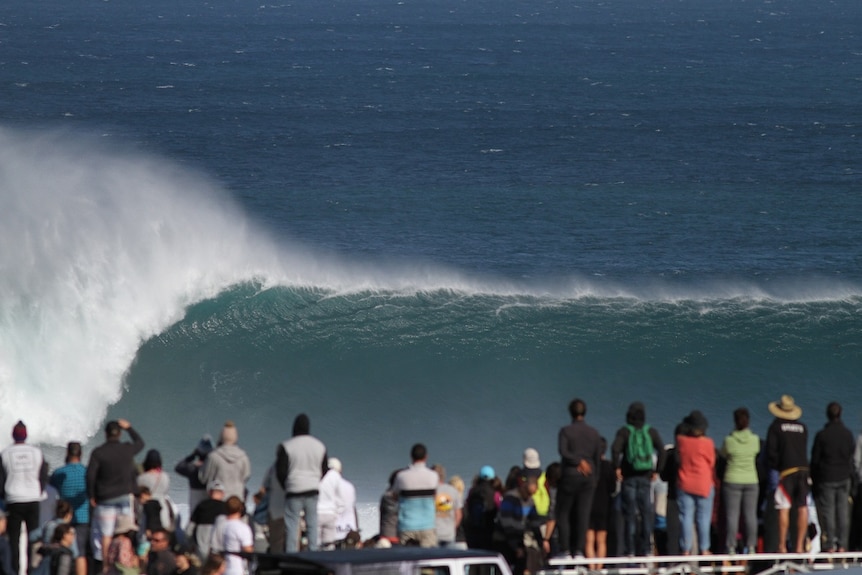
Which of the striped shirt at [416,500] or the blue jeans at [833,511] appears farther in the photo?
the blue jeans at [833,511]

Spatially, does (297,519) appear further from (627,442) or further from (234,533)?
(627,442)

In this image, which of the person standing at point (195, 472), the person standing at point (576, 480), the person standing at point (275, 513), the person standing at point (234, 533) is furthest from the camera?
the person standing at point (195, 472)

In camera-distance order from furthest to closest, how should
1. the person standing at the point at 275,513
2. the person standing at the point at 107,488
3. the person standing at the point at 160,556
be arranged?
the person standing at the point at 275,513 < the person standing at the point at 107,488 < the person standing at the point at 160,556

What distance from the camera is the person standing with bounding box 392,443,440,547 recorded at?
35.4ft

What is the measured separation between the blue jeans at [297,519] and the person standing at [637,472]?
8.14 feet

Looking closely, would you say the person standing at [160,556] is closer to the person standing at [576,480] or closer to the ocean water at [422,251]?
the person standing at [576,480]

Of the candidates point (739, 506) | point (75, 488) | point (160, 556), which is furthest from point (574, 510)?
point (75, 488)

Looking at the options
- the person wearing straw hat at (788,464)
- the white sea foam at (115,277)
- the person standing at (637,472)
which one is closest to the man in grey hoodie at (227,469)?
the person standing at (637,472)

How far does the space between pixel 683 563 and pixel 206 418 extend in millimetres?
10265

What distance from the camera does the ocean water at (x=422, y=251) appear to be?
65.6ft

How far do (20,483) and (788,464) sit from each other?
6.19 metres

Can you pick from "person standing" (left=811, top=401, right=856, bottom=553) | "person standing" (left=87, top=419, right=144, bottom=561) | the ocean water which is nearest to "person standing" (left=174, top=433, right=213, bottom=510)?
"person standing" (left=87, top=419, right=144, bottom=561)

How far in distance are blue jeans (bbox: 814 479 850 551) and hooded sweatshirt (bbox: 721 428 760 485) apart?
617mm

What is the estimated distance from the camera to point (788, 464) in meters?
11.2
